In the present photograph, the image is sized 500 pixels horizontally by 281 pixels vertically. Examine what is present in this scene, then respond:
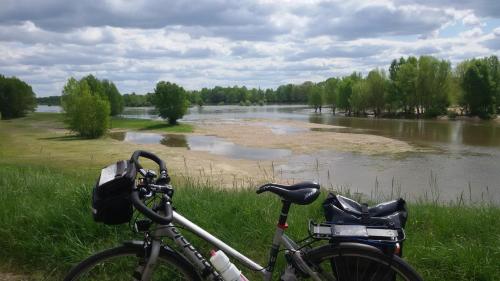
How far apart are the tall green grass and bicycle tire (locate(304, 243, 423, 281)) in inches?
62.2

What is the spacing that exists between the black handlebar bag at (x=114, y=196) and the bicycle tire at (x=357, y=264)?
109 cm

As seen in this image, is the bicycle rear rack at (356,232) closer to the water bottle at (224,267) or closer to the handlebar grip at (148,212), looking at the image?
the water bottle at (224,267)

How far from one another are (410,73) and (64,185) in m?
85.1

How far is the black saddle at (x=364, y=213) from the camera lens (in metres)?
2.80

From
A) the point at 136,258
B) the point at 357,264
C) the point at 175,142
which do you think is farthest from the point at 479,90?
the point at 136,258

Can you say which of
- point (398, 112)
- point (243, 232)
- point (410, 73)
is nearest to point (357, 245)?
point (243, 232)

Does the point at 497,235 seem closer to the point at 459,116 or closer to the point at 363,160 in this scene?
the point at 363,160

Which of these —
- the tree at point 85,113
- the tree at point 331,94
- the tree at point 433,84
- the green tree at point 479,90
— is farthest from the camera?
the tree at point 331,94

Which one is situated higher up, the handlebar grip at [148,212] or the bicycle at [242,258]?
the handlebar grip at [148,212]

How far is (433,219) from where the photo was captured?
211 inches

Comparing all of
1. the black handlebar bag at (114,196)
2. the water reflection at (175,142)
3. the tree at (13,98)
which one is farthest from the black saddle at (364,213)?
the tree at (13,98)

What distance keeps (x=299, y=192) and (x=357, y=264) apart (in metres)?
0.54

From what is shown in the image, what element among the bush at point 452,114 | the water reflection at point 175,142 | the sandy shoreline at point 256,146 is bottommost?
the water reflection at point 175,142

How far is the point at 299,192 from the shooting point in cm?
274
